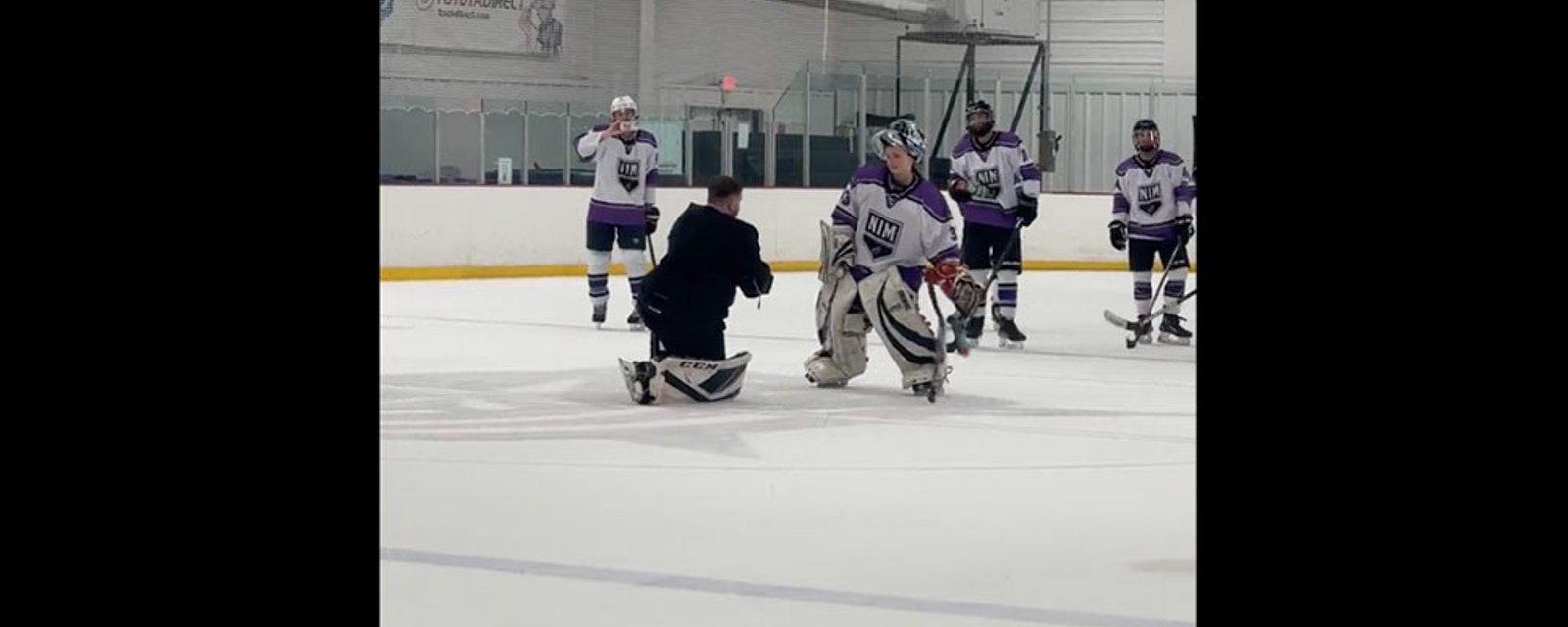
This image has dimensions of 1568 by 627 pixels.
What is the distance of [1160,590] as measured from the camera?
11.0 ft

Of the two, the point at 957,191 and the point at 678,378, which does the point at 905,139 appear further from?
the point at 957,191

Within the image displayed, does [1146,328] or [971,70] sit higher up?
[971,70]

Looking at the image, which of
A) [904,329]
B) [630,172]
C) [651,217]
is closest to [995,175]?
[651,217]

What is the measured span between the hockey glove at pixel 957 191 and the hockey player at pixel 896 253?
1198 mm

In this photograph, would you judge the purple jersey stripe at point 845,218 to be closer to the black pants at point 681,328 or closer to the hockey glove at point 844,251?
the hockey glove at point 844,251

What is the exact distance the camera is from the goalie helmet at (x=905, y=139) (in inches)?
270

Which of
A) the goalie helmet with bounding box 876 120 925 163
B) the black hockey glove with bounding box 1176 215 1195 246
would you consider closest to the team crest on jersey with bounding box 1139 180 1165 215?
the black hockey glove with bounding box 1176 215 1195 246

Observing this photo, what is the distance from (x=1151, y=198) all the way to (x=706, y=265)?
3.41m

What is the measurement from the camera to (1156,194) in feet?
30.6

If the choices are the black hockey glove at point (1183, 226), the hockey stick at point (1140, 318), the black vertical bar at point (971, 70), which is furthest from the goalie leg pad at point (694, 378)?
the black vertical bar at point (971, 70)
